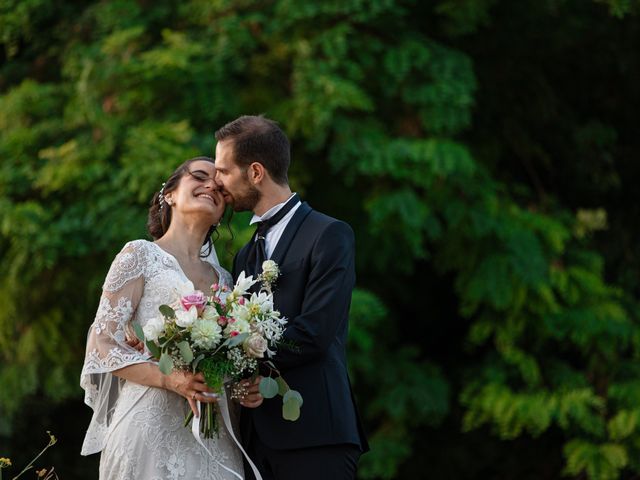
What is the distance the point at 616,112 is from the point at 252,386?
6895 mm

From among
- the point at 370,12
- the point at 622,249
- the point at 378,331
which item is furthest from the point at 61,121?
the point at 622,249

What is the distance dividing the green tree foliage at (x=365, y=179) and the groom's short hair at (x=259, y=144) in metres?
2.48

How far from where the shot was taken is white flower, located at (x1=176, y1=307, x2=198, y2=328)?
3562mm

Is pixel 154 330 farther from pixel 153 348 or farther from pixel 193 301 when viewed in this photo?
pixel 193 301

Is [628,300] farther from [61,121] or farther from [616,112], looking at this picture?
[61,121]

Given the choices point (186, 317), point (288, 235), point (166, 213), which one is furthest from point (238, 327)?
point (166, 213)

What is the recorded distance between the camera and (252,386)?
3.81m

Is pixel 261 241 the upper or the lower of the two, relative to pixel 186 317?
lower

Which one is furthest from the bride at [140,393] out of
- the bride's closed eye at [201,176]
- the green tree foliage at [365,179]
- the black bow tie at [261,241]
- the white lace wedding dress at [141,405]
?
the green tree foliage at [365,179]

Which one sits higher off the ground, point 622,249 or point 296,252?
point 296,252

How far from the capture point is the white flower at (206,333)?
3.55 metres

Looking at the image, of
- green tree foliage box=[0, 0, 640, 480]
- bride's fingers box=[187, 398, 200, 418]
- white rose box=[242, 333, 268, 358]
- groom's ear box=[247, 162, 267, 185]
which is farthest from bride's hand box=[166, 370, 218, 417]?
green tree foliage box=[0, 0, 640, 480]

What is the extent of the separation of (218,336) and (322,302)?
1.56ft

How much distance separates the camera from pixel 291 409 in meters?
3.69
